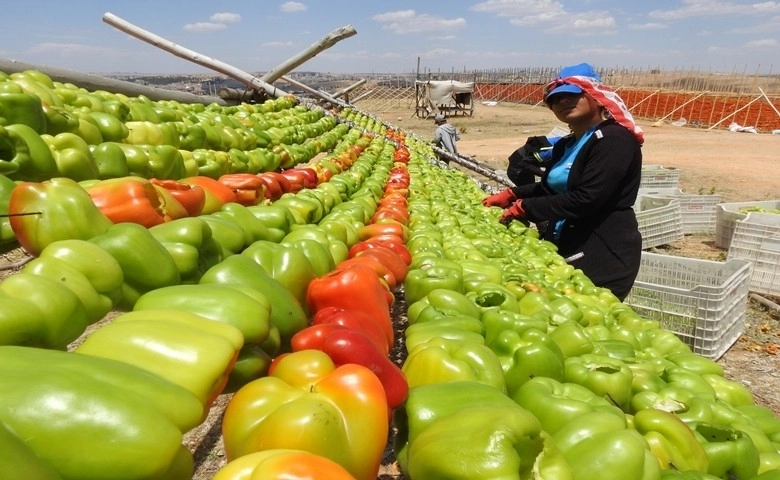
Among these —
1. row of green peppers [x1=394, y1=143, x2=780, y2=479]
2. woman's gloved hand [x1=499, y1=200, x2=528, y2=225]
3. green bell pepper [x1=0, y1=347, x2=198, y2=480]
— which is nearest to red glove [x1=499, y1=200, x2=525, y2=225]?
woman's gloved hand [x1=499, y1=200, x2=528, y2=225]

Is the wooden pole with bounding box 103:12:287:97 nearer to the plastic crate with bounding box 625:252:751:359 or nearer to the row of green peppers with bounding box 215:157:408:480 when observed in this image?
the plastic crate with bounding box 625:252:751:359

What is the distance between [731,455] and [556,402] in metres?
0.61

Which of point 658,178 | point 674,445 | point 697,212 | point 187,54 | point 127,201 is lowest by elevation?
point 697,212

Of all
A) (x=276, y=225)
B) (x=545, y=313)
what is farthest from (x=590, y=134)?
(x=276, y=225)

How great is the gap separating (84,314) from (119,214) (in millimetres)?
748

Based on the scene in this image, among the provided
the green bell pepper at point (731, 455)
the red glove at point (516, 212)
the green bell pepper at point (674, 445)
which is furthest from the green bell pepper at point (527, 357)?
the red glove at point (516, 212)

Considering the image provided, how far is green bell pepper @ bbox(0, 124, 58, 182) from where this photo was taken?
1998 millimetres

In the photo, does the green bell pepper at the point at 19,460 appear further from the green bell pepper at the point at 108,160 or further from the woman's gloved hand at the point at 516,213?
the woman's gloved hand at the point at 516,213

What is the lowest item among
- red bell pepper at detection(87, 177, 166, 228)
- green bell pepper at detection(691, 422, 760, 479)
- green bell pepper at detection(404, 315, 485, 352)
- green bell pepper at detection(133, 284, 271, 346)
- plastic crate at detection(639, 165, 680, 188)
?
plastic crate at detection(639, 165, 680, 188)

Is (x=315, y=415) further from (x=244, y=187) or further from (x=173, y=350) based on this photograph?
(x=244, y=187)

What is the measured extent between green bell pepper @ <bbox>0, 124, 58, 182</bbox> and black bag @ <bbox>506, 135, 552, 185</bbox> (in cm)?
589

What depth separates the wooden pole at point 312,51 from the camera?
10.3 m

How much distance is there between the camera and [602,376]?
1.95 m

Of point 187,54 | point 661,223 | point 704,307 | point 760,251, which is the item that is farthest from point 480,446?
point 187,54
